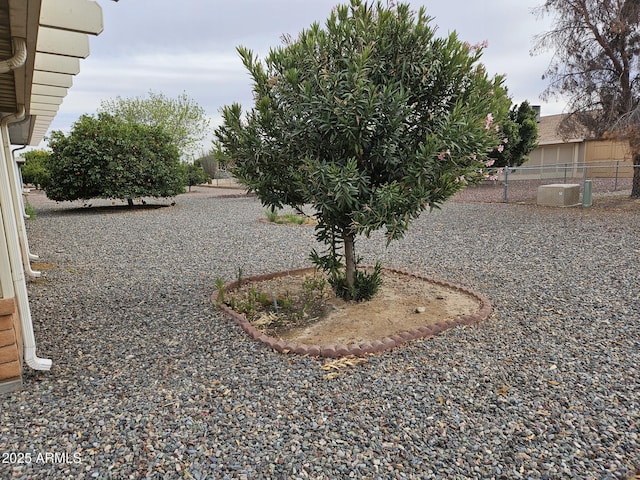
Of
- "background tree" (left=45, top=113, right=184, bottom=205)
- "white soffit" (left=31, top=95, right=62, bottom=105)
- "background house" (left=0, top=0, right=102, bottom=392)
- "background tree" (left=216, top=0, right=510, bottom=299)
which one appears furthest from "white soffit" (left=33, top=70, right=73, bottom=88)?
"background tree" (left=45, top=113, right=184, bottom=205)

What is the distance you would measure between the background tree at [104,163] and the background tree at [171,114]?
10277 mm

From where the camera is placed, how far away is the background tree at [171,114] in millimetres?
22109

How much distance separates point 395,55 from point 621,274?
147 inches

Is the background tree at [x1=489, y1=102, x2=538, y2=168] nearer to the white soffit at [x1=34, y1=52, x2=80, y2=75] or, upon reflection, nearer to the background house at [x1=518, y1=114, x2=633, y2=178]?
the background house at [x1=518, y1=114, x2=633, y2=178]

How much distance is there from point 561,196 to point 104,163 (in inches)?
497

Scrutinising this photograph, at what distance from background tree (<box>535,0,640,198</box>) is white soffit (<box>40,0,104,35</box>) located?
35.8 ft

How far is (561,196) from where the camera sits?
11.0m

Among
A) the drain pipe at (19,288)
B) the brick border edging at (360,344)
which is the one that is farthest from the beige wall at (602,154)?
the drain pipe at (19,288)

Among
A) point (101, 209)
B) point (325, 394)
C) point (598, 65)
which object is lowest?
A: point (325, 394)

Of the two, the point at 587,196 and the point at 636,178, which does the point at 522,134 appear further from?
the point at 587,196

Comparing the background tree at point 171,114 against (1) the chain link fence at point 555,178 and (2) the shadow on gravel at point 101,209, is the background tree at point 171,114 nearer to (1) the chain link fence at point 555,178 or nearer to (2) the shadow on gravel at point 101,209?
(2) the shadow on gravel at point 101,209

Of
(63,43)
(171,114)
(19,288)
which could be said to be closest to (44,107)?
(63,43)

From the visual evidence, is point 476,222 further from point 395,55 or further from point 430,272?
point 395,55

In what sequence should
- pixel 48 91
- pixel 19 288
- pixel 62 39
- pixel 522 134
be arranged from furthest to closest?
pixel 522 134 → pixel 48 91 → pixel 62 39 → pixel 19 288
